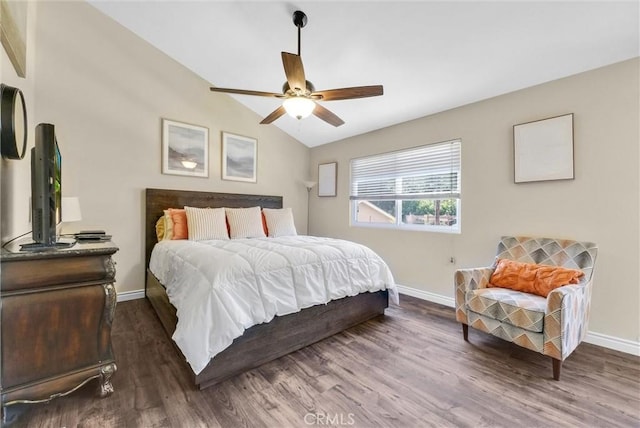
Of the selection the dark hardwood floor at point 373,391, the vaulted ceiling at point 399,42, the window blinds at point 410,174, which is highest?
the vaulted ceiling at point 399,42

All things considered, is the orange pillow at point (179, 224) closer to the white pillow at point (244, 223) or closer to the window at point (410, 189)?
the white pillow at point (244, 223)

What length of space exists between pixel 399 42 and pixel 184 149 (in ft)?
9.83

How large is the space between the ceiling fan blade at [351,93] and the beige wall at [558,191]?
5.12ft

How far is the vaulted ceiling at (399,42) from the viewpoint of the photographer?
2.09m

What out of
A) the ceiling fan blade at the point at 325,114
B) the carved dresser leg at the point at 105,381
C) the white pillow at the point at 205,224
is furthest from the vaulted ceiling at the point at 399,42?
the carved dresser leg at the point at 105,381

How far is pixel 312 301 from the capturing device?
2268mm

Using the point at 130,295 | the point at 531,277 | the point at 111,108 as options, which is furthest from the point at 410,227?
the point at 111,108

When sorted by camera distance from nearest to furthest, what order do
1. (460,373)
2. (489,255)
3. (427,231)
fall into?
(460,373), (489,255), (427,231)

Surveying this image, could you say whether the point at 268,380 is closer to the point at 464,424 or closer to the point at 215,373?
the point at 215,373

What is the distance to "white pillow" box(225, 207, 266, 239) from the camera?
365 cm

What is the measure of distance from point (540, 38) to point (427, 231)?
2165 millimetres

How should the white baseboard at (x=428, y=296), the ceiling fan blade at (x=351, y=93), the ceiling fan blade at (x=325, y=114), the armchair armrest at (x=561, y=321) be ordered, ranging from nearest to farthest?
the armchair armrest at (x=561, y=321) < the ceiling fan blade at (x=351, y=93) < the ceiling fan blade at (x=325, y=114) < the white baseboard at (x=428, y=296)

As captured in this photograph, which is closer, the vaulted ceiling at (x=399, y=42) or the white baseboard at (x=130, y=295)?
the vaulted ceiling at (x=399, y=42)

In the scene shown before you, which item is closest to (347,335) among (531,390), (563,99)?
(531,390)
